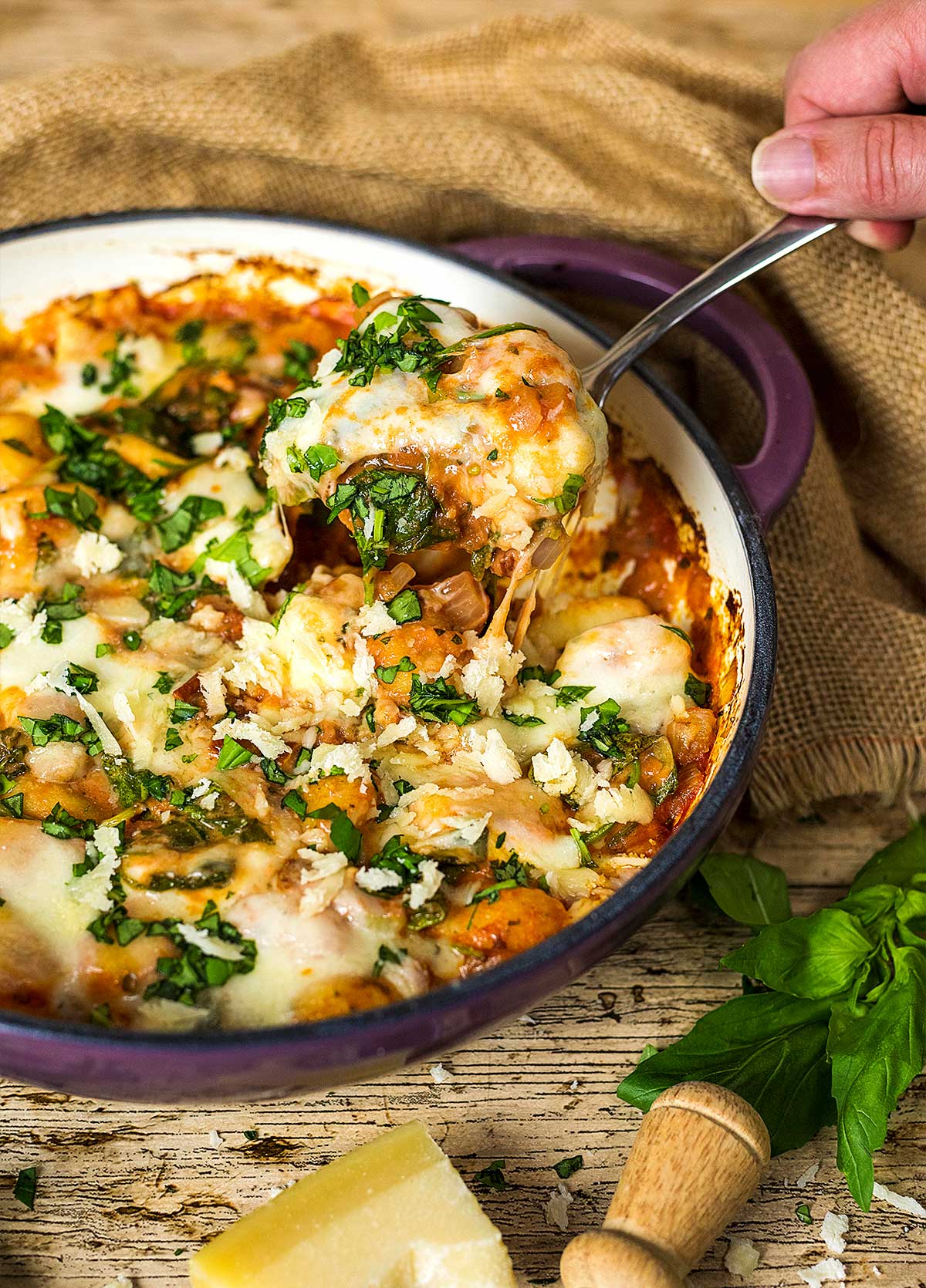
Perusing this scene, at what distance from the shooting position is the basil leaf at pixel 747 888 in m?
2.31

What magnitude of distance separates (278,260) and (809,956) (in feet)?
6.25

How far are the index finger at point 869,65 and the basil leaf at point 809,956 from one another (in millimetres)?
1715

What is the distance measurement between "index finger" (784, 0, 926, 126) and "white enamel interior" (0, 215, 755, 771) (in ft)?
2.58

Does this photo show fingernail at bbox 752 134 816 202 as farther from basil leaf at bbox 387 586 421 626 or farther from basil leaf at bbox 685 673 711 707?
basil leaf at bbox 387 586 421 626

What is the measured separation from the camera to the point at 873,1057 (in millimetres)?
2023

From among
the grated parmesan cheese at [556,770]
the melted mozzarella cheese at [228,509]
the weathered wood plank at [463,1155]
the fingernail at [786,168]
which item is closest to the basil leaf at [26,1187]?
the weathered wood plank at [463,1155]

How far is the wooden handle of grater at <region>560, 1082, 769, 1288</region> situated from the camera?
170 centimetres

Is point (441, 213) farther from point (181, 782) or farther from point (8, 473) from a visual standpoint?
point (181, 782)

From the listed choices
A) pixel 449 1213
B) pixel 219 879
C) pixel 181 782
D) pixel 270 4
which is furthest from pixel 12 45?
pixel 449 1213

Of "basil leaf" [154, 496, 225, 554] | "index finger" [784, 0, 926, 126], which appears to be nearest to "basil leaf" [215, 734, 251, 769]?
"basil leaf" [154, 496, 225, 554]

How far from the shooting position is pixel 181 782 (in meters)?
2.21

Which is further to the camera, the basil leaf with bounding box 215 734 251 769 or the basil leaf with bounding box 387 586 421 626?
the basil leaf with bounding box 387 586 421 626

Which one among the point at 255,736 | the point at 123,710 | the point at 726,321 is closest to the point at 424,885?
the point at 255,736

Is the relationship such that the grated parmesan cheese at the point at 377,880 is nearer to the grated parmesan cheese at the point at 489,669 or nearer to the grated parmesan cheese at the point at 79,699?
the grated parmesan cheese at the point at 489,669
